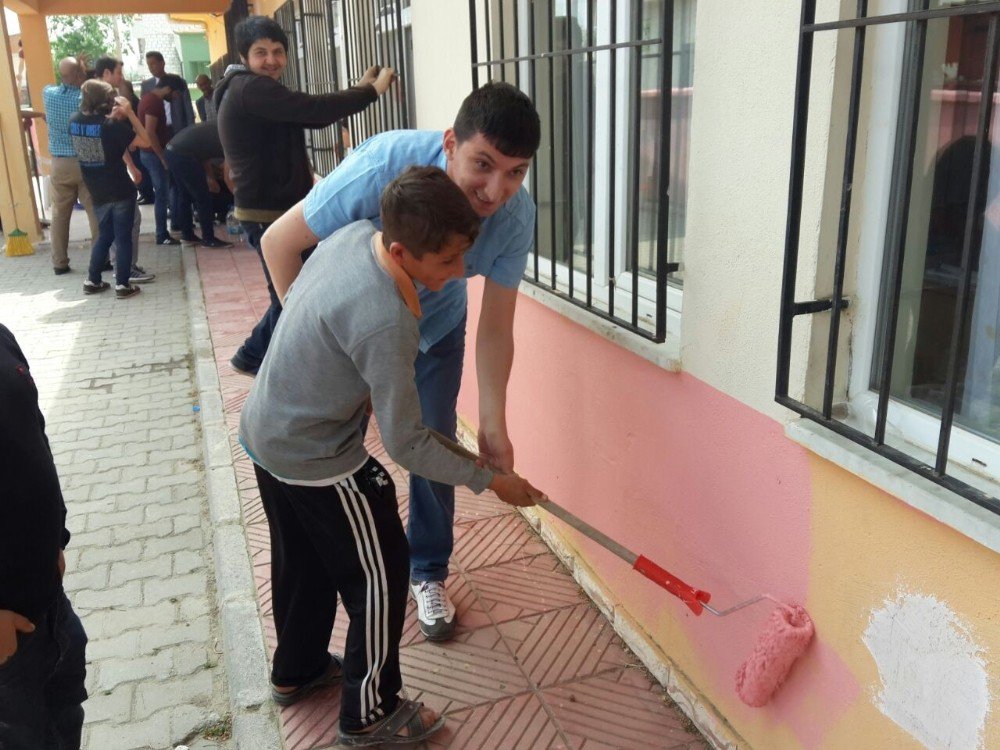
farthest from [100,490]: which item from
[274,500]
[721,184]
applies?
[721,184]

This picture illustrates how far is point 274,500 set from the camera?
2.30 m

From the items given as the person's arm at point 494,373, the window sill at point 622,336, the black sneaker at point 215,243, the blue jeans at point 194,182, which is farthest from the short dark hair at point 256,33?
the black sneaker at point 215,243

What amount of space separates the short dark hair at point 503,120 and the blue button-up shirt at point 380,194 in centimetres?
22

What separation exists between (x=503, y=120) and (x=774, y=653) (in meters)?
1.41

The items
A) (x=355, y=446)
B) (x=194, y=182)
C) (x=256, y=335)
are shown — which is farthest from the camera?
(x=194, y=182)

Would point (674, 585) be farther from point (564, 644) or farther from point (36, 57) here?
point (36, 57)

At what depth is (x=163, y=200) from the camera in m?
11.0

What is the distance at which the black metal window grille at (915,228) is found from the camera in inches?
59.2

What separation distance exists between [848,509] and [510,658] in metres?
1.43

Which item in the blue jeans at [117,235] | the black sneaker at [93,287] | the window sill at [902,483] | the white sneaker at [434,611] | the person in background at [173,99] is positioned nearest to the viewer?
the window sill at [902,483]

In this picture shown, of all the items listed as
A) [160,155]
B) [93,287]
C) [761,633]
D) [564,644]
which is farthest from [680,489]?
[160,155]

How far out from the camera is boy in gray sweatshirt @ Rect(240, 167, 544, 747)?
A: 184cm

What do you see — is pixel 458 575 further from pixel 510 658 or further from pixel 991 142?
pixel 991 142

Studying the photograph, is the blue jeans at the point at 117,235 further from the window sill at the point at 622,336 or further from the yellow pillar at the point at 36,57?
the yellow pillar at the point at 36,57
